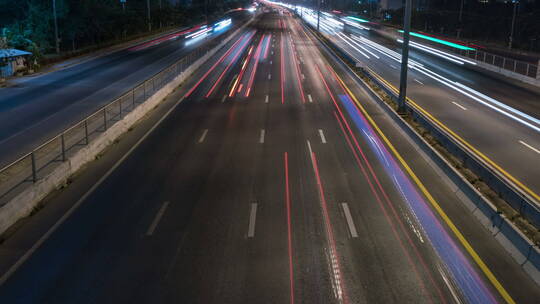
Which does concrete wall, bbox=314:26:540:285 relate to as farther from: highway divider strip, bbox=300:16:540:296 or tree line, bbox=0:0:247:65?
tree line, bbox=0:0:247:65

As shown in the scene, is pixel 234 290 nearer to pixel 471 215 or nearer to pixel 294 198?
pixel 294 198

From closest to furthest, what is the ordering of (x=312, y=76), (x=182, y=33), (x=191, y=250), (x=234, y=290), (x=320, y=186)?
(x=234, y=290)
(x=191, y=250)
(x=320, y=186)
(x=312, y=76)
(x=182, y=33)

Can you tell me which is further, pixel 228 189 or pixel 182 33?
pixel 182 33

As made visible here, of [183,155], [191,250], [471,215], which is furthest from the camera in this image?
[183,155]

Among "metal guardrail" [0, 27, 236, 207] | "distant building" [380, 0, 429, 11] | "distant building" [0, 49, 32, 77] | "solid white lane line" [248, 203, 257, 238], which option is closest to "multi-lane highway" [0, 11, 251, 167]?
"metal guardrail" [0, 27, 236, 207]

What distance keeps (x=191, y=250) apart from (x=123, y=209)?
11.9 ft

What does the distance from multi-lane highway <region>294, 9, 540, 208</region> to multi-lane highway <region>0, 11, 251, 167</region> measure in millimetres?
19718

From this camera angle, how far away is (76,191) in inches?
630

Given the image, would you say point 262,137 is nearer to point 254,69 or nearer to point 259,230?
point 259,230

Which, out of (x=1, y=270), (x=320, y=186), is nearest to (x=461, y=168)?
(x=320, y=186)

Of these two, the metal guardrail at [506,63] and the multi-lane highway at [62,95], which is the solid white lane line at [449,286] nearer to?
the multi-lane highway at [62,95]

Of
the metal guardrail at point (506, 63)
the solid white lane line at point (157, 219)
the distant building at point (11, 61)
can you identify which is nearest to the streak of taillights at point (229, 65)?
the distant building at point (11, 61)

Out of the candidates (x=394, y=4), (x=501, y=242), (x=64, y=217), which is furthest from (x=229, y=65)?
(x=394, y=4)

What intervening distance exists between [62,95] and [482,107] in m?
27.6
